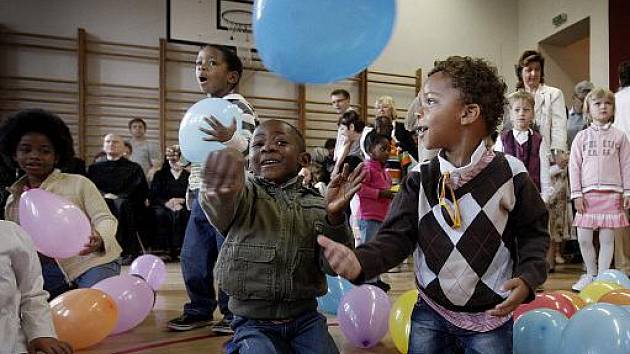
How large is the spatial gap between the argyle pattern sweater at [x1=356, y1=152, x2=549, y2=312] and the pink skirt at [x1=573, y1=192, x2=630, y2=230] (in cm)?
231

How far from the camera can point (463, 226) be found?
1153 millimetres

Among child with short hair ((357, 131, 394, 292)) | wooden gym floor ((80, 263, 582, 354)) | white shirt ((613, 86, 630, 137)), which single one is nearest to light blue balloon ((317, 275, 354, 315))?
wooden gym floor ((80, 263, 582, 354))

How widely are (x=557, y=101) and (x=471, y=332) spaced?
98.3 inches

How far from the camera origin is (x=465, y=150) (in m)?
1.22

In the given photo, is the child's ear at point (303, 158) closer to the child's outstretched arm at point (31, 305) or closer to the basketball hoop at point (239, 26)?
the child's outstretched arm at point (31, 305)

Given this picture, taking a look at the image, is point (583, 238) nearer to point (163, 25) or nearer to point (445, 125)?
point (445, 125)

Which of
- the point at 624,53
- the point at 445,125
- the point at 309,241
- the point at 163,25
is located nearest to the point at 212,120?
the point at 309,241

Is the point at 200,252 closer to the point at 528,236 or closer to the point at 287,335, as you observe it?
the point at 287,335

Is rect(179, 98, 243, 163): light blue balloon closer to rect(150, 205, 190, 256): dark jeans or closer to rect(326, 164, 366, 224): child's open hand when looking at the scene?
rect(326, 164, 366, 224): child's open hand

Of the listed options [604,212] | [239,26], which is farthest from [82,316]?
[239,26]

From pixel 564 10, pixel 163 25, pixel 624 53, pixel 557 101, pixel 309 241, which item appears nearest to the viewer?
pixel 309 241

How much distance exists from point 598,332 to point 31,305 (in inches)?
54.2

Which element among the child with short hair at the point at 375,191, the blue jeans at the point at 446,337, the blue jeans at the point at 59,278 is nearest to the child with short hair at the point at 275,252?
the blue jeans at the point at 446,337

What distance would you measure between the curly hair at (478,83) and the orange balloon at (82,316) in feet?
4.78
